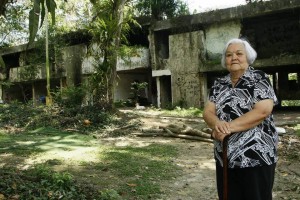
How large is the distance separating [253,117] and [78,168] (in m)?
3.72

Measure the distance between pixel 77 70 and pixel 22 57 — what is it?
506 centimetres

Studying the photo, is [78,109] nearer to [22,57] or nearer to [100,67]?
[100,67]

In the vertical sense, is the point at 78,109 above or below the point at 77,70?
below

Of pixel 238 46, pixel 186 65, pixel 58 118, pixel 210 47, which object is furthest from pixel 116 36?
pixel 238 46

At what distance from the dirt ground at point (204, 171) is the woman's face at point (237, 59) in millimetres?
2257

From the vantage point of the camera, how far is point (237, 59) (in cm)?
255

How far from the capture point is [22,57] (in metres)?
24.2

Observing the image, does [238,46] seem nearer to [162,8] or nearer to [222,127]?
[222,127]

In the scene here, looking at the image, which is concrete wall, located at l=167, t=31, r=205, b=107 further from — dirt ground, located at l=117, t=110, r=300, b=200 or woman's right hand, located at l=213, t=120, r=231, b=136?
woman's right hand, located at l=213, t=120, r=231, b=136

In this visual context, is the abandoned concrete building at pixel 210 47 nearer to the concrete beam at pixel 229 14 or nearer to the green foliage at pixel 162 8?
the concrete beam at pixel 229 14

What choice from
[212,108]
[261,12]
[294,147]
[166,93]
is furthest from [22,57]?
[212,108]

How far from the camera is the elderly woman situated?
2373 millimetres

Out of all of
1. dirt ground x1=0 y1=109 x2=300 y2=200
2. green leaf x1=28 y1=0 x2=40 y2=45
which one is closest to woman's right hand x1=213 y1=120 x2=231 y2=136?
green leaf x1=28 y1=0 x2=40 y2=45

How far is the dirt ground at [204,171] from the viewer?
14.9 feet
